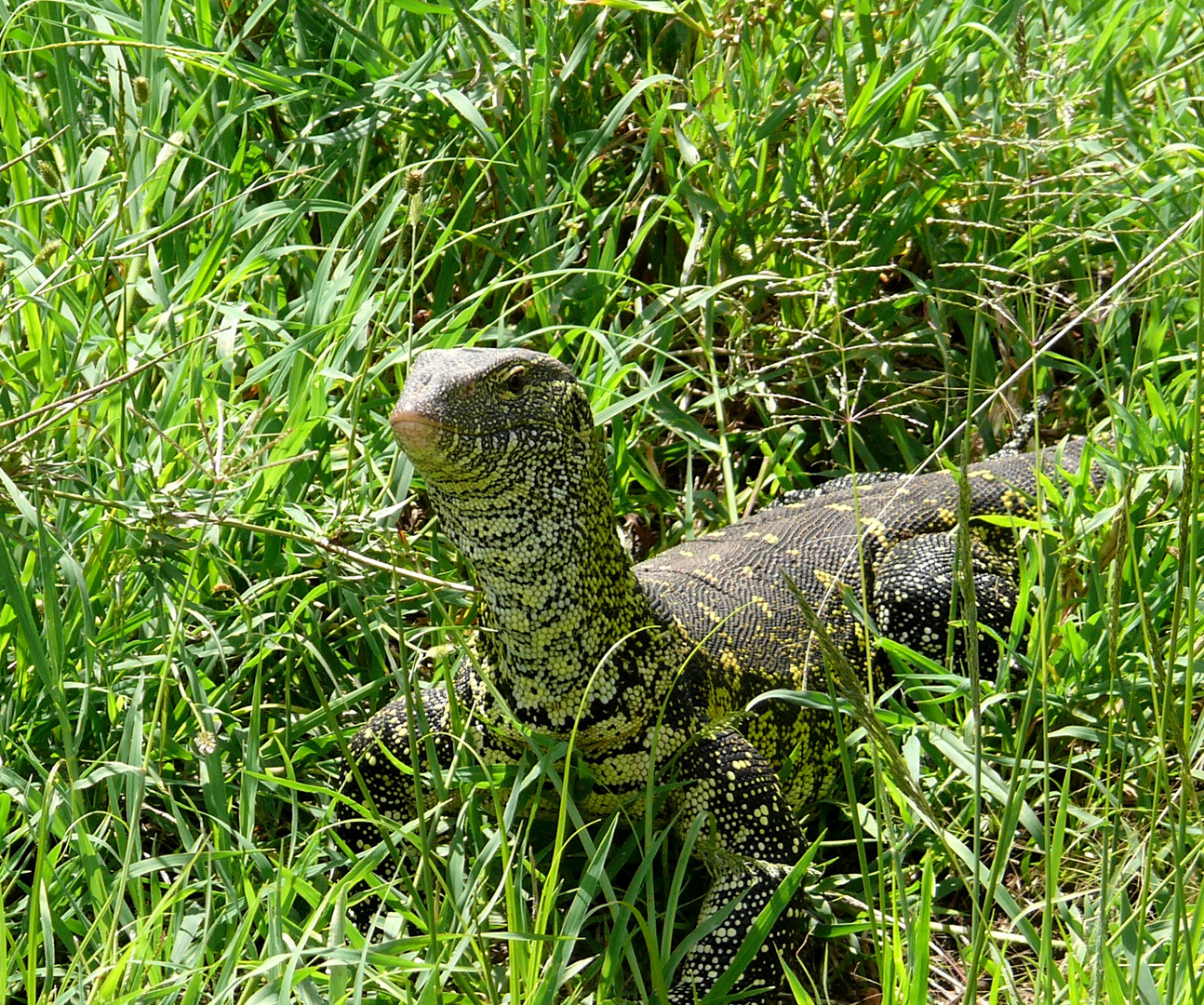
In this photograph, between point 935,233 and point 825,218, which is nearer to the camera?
point 825,218

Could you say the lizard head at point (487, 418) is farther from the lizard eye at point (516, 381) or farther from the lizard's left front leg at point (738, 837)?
the lizard's left front leg at point (738, 837)

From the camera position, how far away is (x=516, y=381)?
2.89 m

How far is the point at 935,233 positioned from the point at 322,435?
2.10 meters

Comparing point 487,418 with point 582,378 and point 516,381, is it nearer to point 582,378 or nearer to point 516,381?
point 516,381

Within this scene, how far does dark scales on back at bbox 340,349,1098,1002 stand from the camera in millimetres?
2861

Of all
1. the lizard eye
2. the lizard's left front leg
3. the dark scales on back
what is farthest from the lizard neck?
the lizard's left front leg

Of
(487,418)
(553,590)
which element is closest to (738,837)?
(553,590)

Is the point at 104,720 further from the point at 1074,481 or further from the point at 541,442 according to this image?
the point at 1074,481

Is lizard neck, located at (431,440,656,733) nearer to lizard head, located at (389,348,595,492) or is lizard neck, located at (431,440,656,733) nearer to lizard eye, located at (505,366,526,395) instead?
lizard head, located at (389,348,595,492)

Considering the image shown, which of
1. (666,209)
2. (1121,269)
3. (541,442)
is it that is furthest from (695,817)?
(1121,269)

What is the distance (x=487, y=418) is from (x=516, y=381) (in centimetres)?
14

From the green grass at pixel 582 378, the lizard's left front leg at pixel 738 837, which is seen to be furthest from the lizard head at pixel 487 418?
the lizard's left front leg at pixel 738 837

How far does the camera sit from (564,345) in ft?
13.4

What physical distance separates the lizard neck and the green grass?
0.58ft
